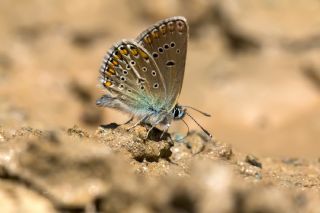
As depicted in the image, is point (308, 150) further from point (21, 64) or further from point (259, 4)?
point (21, 64)

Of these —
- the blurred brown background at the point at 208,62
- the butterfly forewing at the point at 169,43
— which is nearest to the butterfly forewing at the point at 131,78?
the butterfly forewing at the point at 169,43

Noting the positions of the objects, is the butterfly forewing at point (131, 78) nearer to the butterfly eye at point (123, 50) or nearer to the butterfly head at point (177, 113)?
the butterfly eye at point (123, 50)

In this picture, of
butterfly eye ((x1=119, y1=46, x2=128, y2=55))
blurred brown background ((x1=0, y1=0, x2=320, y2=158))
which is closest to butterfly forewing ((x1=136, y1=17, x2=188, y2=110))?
butterfly eye ((x1=119, y1=46, x2=128, y2=55))

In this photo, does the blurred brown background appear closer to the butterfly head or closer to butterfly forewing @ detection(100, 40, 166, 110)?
the butterfly head

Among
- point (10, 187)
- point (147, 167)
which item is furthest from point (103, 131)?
point (10, 187)

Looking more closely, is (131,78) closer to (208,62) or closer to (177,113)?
(177,113)

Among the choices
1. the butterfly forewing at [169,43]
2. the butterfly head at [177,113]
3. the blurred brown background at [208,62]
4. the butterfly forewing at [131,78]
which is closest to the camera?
the butterfly forewing at [169,43]
